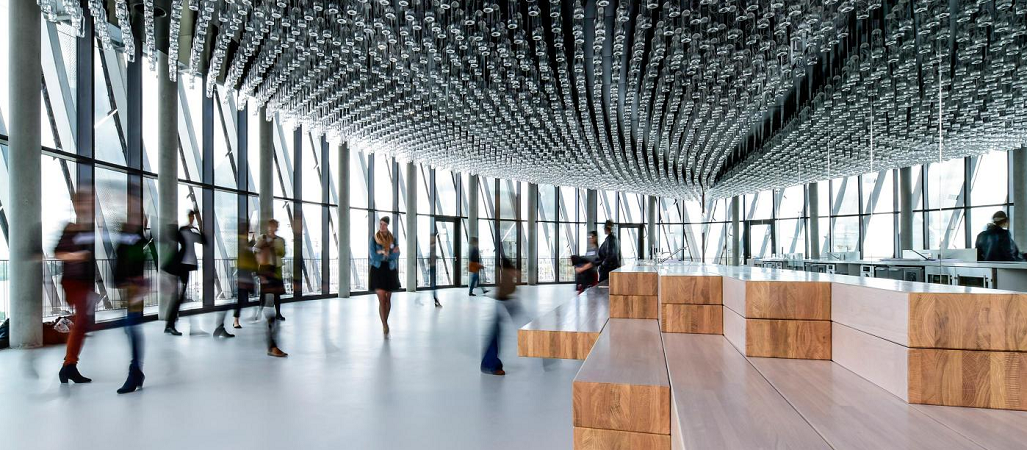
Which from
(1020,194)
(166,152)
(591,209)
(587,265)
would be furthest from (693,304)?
(591,209)

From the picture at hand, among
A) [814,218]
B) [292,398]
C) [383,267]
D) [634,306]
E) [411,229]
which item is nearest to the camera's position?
[292,398]

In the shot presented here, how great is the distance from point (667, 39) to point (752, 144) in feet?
21.5

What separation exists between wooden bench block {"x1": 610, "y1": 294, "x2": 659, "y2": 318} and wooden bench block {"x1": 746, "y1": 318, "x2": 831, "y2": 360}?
5.86 ft

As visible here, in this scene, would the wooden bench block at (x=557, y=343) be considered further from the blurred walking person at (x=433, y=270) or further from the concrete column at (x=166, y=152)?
the concrete column at (x=166, y=152)

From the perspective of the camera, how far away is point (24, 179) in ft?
18.8

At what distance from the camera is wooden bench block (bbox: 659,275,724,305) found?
145 inches

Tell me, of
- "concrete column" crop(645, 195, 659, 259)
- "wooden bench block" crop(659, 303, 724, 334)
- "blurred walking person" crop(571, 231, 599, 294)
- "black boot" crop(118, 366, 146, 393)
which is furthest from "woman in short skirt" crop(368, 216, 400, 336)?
"concrete column" crop(645, 195, 659, 259)

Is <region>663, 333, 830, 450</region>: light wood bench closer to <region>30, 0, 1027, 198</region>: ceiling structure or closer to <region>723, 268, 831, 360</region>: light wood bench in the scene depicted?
<region>723, 268, 831, 360</region>: light wood bench

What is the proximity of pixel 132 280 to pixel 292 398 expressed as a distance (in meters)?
1.70

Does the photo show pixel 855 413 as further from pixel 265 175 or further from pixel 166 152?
pixel 265 175

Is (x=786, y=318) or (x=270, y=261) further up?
(x=270, y=261)

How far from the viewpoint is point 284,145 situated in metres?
13.0

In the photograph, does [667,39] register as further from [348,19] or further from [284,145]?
[284,145]

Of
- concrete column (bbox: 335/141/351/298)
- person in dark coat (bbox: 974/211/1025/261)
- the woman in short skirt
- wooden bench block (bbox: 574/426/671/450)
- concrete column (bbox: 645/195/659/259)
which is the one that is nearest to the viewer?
wooden bench block (bbox: 574/426/671/450)
